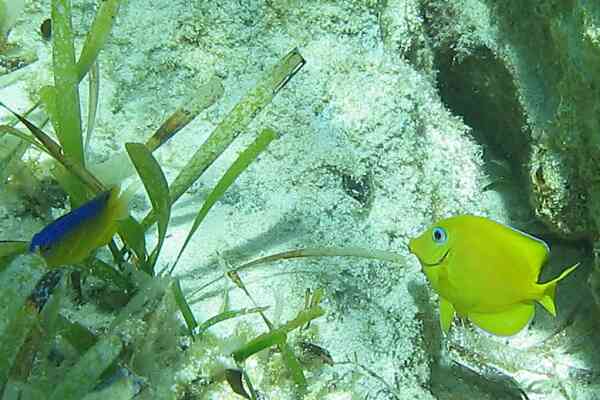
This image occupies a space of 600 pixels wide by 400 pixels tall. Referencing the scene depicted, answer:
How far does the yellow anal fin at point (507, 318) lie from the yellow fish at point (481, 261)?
0.07 metres

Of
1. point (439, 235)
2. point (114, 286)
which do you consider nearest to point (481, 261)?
point (439, 235)

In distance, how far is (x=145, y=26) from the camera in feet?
9.20

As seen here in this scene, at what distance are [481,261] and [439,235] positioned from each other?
16 centimetres

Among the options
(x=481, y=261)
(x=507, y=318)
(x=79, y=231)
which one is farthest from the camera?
(x=507, y=318)

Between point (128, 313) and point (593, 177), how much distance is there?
6.44 feet

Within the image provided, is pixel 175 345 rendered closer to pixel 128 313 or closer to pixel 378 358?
pixel 128 313

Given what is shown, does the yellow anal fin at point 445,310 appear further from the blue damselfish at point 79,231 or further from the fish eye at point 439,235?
the blue damselfish at point 79,231

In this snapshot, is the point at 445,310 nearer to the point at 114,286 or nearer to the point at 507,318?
the point at 507,318

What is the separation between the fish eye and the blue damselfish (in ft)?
3.35

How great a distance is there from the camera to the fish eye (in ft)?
6.64

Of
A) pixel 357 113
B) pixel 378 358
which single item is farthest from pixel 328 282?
pixel 357 113

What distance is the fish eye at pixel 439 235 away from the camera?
202 cm

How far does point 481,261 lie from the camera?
79.4 inches

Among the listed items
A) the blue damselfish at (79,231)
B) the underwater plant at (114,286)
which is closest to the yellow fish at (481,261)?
the underwater plant at (114,286)
